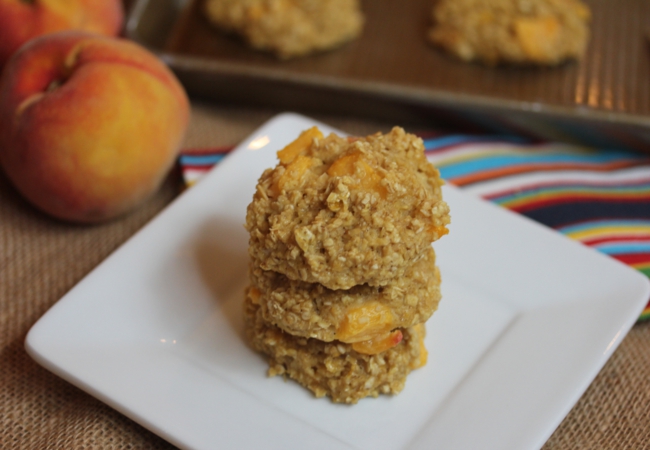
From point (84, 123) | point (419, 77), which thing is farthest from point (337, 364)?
point (419, 77)

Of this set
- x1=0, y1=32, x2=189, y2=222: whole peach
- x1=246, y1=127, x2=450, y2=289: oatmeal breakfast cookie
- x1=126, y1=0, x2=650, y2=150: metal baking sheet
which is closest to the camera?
x1=246, y1=127, x2=450, y2=289: oatmeal breakfast cookie

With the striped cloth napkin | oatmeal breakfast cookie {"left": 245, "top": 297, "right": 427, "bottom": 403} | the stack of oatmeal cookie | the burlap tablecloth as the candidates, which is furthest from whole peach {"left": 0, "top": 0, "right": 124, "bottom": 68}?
oatmeal breakfast cookie {"left": 245, "top": 297, "right": 427, "bottom": 403}

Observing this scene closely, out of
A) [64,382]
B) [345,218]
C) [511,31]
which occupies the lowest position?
[64,382]

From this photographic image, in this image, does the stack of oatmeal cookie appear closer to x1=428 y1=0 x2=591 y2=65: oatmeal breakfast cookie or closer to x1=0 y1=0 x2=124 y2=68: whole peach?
x1=0 y1=0 x2=124 y2=68: whole peach

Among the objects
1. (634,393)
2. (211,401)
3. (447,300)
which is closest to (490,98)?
(447,300)

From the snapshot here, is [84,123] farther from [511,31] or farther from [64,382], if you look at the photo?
[511,31]

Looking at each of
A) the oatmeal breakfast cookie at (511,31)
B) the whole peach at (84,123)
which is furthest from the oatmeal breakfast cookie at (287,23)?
the whole peach at (84,123)
